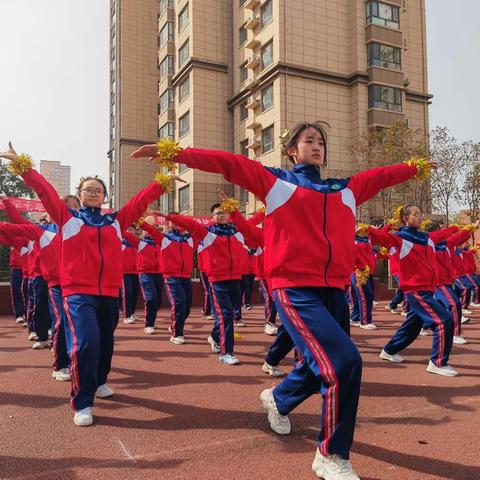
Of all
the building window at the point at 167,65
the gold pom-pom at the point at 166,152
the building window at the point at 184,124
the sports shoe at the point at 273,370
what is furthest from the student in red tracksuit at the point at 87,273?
the building window at the point at 167,65

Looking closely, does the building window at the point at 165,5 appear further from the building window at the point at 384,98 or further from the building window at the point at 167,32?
the building window at the point at 384,98

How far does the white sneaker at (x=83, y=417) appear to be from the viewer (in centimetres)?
428

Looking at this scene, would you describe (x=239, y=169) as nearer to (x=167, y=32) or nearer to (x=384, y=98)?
(x=384, y=98)

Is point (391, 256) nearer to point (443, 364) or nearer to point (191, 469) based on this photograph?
point (443, 364)

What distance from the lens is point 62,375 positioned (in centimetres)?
595

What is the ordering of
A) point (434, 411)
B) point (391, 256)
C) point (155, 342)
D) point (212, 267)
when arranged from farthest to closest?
point (391, 256) < point (155, 342) < point (212, 267) < point (434, 411)

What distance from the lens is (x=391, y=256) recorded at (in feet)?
35.5

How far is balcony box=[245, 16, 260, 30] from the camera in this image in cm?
3060

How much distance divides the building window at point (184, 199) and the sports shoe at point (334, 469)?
30410mm

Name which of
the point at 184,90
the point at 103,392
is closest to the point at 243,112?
the point at 184,90

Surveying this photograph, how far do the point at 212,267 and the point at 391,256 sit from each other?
5.19m

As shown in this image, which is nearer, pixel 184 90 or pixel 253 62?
pixel 253 62

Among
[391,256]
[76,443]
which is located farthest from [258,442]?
[391,256]

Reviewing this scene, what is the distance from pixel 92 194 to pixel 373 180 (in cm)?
268
